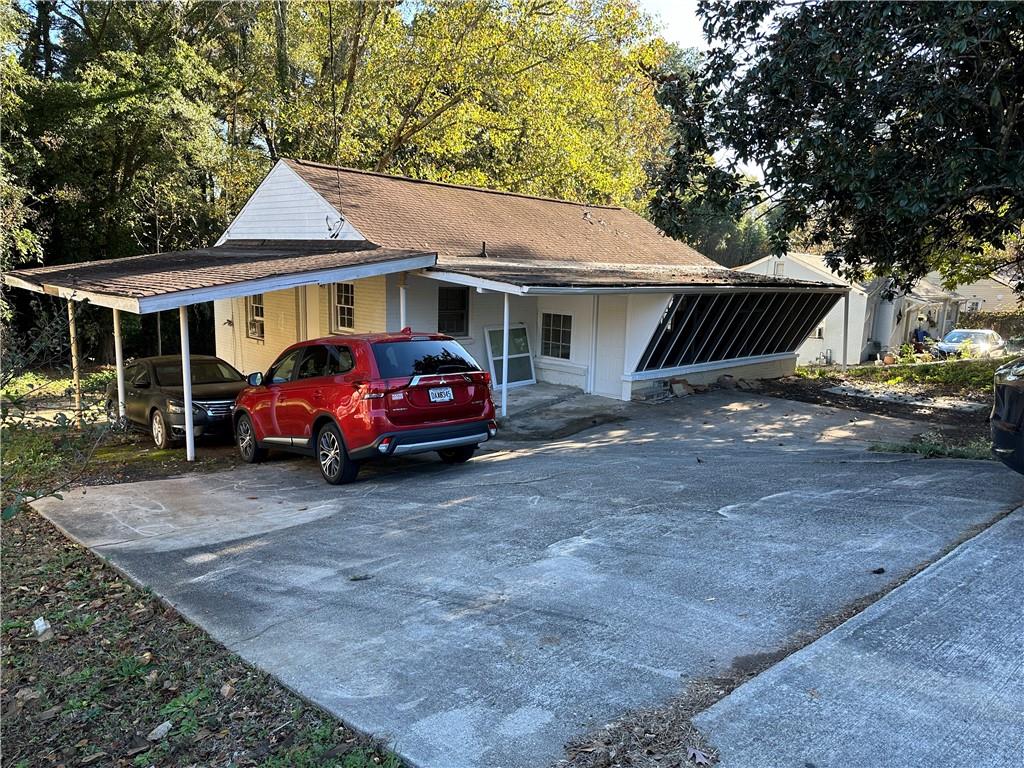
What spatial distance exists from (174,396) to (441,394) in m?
5.73

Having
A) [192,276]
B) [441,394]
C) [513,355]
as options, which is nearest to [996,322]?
[513,355]

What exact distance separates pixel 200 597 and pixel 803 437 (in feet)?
32.8

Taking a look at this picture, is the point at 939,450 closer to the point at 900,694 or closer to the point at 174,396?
the point at 900,694

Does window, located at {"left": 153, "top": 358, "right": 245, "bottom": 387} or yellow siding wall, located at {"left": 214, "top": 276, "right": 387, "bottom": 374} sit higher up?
yellow siding wall, located at {"left": 214, "top": 276, "right": 387, "bottom": 374}

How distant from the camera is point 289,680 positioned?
13.1ft

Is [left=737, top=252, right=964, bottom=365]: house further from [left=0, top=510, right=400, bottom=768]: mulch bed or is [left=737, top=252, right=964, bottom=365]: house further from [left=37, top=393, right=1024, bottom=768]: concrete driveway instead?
[left=0, top=510, right=400, bottom=768]: mulch bed

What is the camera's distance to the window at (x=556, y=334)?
16625 millimetres

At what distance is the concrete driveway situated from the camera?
3.78 meters

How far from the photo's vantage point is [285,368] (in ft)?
34.2

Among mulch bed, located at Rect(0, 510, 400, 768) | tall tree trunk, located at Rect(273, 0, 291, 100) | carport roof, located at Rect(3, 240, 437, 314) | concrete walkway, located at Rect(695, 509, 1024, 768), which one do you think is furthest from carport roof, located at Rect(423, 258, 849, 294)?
tall tree trunk, located at Rect(273, 0, 291, 100)

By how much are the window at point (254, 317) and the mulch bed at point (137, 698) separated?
1366 cm

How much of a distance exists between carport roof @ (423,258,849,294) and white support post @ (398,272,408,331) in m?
0.66

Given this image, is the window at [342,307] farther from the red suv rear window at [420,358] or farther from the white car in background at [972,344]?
the white car in background at [972,344]

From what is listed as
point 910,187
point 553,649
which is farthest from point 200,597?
point 910,187
